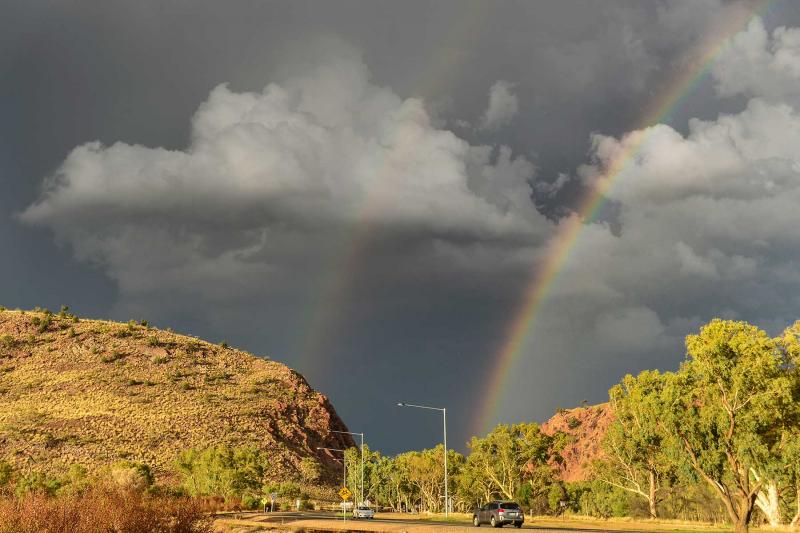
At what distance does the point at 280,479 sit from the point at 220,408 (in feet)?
80.5

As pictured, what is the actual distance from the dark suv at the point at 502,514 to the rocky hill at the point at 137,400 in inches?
2993

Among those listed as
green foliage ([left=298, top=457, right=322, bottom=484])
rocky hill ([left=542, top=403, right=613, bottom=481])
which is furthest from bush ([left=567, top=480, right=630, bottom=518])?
green foliage ([left=298, top=457, right=322, bottom=484])

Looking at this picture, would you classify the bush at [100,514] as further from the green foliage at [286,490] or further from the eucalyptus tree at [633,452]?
the green foliage at [286,490]

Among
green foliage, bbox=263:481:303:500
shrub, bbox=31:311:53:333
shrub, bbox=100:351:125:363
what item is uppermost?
shrub, bbox=31:311:53:333

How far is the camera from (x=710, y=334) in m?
42.4

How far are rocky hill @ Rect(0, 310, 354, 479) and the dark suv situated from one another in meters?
76.0

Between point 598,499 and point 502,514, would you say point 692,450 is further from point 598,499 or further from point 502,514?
point 598,499

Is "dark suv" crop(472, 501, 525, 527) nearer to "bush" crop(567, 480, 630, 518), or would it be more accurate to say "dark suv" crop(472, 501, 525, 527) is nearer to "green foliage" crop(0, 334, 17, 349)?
"bush" crop(567, 480, 630, 518)

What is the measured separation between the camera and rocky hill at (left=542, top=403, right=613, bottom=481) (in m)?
154

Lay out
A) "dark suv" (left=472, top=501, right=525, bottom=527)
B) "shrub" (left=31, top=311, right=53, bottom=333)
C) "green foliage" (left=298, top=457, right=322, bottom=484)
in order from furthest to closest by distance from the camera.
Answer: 1. "shrub" (left=31, top=311, right=53, bottom=333)
2. "green foliage" (left=298, top=457, right=322, bottom=484)
3. "dark suv" (left=472, top=501, right=525, bottom=527)

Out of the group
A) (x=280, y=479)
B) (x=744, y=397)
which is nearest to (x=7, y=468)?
(x=280, y=479)

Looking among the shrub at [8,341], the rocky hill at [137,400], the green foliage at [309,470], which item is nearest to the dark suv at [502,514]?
the rocky hill at [137,400]

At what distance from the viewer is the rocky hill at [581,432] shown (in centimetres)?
15438

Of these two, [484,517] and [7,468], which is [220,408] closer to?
[7,468]
